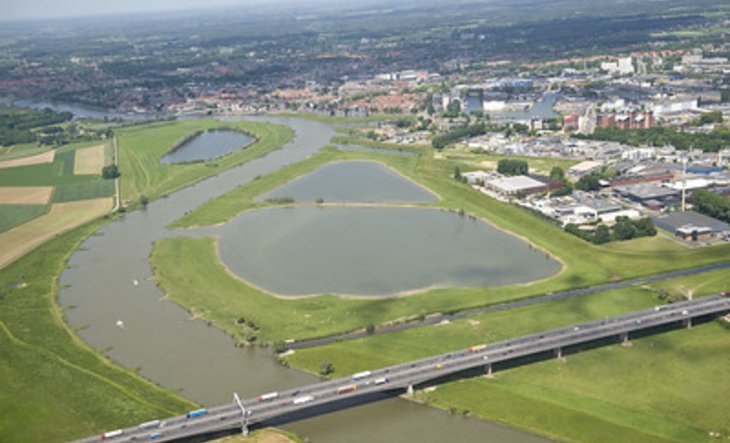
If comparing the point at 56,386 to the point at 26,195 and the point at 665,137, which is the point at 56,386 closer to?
the point at 26,195

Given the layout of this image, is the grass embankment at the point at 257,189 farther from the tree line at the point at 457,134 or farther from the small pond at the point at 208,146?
the small pond at the point at 208,146

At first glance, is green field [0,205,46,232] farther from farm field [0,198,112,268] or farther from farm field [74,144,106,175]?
farm field [74,144,106,175]

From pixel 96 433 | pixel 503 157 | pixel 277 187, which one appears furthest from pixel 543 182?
pixel 96 433

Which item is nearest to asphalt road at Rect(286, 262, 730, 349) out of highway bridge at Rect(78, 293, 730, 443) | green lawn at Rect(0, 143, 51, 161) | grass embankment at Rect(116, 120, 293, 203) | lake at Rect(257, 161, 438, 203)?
highway bridge at Rect(78, 293, 730, 443)

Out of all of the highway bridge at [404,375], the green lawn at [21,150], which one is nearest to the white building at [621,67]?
the green lawn at [21,150]

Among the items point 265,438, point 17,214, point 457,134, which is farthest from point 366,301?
point 457,134

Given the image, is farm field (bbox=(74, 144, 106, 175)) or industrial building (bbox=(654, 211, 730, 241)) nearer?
industrial building (bbox=(654, 211, 730, 241))
